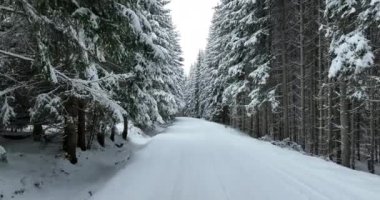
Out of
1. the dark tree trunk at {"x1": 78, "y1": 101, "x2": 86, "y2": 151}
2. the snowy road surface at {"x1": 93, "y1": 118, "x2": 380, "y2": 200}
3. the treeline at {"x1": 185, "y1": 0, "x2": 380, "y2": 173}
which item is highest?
the treeline at {"x1": 185, "y1": 0, "x2": 380, "y2": 173}

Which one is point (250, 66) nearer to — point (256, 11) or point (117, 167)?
point (256, 11)

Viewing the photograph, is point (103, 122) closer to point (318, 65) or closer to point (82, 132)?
point (82, 132)

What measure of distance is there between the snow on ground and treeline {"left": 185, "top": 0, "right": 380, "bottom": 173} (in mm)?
8794

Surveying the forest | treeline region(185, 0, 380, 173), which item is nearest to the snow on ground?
the forest

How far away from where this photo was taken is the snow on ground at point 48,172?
8.67 metres

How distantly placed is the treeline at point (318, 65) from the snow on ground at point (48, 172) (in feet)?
28.9

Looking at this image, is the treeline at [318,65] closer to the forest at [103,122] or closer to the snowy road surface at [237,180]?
the forest at [103,122]

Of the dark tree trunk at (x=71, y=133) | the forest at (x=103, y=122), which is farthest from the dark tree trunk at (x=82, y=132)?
the dark tree trunk at (x=71, y=133)

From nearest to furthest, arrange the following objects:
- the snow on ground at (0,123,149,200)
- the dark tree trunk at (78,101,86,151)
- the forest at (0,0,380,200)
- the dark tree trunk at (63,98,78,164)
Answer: the forest at (0,0,380,200)
the snow on ground at (0,123,149,200)
the dark tree trunk at (63,98,78,164)
the dark tree trunk at (78,101,86,151)

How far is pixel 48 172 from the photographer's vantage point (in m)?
10.2

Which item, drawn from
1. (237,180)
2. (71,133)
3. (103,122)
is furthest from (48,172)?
(237,180)

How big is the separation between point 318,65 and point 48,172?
2005cm

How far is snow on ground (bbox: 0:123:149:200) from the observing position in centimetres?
867

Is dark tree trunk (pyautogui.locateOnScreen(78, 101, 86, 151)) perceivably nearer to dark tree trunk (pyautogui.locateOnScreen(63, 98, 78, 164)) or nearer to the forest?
the forest
